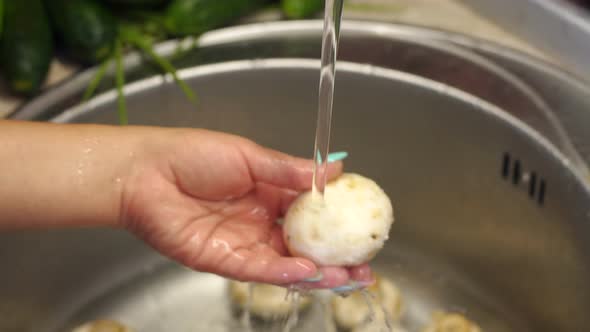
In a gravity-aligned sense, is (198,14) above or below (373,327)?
above

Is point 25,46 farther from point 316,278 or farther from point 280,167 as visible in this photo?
point 316,278

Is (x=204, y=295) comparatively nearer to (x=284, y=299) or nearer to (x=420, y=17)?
(x=284, y=299)

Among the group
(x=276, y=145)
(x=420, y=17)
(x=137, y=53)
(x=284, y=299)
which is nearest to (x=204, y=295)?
(x=284, y=299)

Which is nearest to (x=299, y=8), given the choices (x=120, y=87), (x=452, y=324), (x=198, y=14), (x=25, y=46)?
(x=198, y=14)

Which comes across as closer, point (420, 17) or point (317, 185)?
point (317, 185)

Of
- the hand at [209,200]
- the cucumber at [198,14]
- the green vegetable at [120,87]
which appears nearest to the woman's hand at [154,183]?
the hand at [209,200]

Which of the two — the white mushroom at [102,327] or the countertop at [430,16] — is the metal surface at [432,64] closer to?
the countertop at [430,16]

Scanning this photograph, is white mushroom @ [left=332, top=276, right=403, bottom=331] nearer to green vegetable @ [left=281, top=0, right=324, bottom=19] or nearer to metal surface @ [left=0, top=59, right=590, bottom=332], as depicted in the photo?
metal surface @ [left=0, top=59, right=590, bottom=332]
